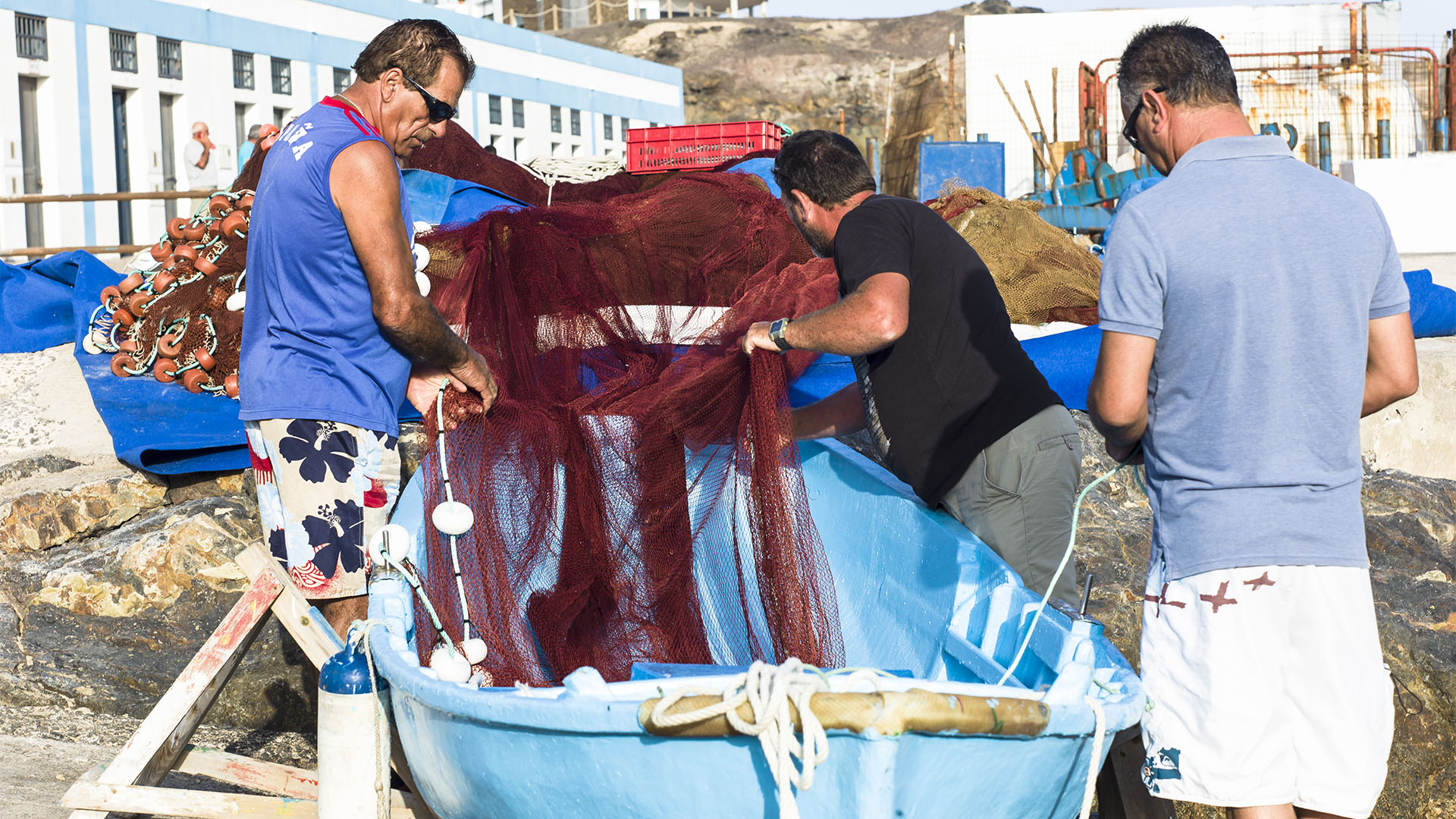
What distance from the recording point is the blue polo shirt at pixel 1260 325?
80.4 inches

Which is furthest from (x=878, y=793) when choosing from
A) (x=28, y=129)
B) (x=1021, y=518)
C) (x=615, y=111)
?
(x=615, y=111)

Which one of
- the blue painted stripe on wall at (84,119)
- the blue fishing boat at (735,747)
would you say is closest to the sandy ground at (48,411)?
the blue fishing boat at (735,747)

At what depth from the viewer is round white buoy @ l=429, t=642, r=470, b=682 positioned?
239 centimetres

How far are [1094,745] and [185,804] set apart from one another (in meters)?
2.06

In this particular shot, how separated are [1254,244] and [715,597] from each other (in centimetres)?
201

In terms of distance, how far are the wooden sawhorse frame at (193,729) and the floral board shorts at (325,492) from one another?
0.26 ft

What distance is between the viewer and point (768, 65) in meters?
39.9

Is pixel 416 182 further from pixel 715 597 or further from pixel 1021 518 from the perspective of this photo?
pixel 1021 518

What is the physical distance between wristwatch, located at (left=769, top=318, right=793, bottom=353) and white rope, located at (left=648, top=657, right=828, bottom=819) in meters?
1.41

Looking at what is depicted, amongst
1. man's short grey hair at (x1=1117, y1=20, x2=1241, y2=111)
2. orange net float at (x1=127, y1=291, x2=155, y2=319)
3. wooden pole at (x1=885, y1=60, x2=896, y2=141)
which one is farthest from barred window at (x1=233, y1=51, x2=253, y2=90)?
man's short grey hair at (x1=1117, y1=20, x2=1241, y2=111)

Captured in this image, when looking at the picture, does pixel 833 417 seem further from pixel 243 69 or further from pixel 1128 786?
pixel 243 69

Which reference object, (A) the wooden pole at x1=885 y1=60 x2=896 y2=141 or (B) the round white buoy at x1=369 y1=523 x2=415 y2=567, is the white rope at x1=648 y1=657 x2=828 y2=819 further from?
(A) the wooden pole at x1=885 y1=60 x2=896 y2=141

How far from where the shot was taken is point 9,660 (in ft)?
15.2

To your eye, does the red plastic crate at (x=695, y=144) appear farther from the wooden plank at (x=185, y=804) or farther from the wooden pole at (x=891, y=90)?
the wooden pole at (x=891, y=90)
